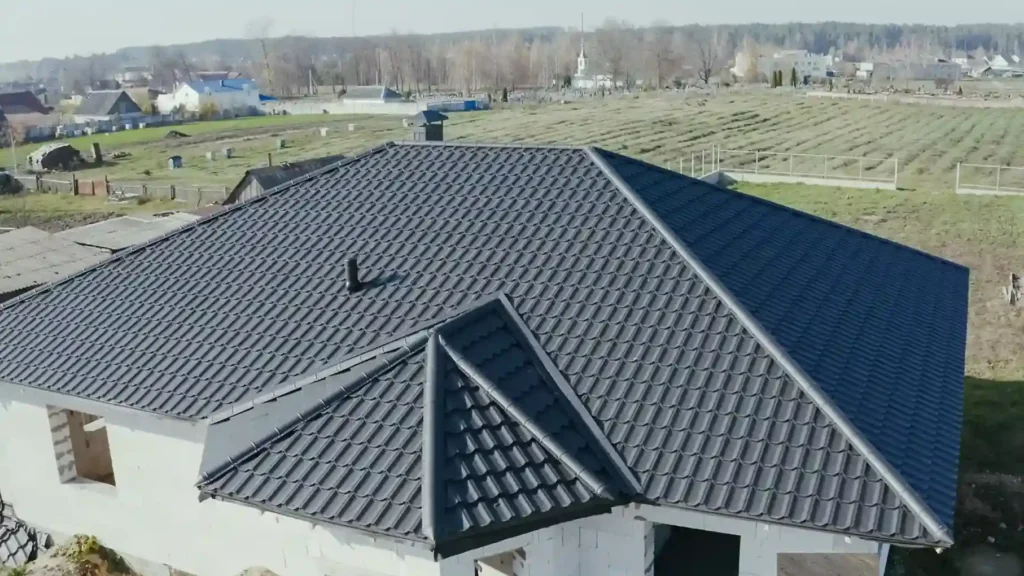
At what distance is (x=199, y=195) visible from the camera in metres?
46.8

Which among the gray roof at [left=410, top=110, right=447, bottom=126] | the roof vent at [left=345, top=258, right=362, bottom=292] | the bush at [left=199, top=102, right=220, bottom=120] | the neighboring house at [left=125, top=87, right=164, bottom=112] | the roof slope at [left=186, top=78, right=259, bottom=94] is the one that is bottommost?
the roof vent at [left=345, top=258, right=362, bottom=292]

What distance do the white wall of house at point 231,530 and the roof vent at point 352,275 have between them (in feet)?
8.24

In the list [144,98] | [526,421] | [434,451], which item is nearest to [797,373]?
[526,421]

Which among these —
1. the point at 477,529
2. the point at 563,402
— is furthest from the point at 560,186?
the point at 477,529

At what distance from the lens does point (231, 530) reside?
10180mm

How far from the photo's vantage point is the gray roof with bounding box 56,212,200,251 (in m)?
26.1

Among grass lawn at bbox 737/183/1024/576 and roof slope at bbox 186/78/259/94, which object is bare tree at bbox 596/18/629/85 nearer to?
roof slope at bbox 186/78/259/94

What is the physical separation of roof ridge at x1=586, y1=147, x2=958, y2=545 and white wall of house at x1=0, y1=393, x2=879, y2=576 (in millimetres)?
650

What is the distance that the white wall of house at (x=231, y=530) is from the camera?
25.4ft

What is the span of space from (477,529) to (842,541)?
3.10 m

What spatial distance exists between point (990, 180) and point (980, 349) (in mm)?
23504

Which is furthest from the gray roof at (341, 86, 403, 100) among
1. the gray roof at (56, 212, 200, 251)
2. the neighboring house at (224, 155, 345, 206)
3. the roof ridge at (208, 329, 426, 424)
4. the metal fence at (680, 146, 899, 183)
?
the roof ridge at (208, 329, 426, 424)

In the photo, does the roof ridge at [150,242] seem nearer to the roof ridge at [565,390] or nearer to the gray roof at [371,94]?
the roof ridge at [565,390]

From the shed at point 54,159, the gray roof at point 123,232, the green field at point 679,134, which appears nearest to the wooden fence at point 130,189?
the green field at point 679,134
